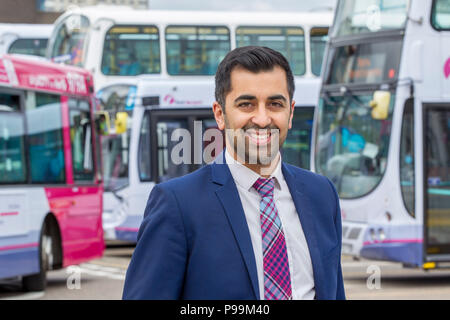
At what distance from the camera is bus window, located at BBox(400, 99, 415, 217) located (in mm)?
13820

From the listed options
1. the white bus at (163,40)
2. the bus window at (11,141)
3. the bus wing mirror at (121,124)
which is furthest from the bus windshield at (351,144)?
the white bus at (163,40)

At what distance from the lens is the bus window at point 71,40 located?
21.5 meters

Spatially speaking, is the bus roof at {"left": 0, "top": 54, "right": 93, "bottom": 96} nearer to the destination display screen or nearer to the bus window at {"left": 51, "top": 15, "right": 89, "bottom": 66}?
the destination display screen

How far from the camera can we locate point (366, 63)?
14.5 m

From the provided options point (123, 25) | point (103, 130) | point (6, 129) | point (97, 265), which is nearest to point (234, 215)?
point (6, 129)

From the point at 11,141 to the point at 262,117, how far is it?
396 inches

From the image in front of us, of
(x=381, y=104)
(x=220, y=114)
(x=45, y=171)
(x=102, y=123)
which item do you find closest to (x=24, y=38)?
(x=102, y=123)

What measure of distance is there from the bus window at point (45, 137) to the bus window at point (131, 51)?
710 centimetres

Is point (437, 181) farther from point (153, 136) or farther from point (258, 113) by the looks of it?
point (258, 113)

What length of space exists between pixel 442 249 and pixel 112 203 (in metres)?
7.76

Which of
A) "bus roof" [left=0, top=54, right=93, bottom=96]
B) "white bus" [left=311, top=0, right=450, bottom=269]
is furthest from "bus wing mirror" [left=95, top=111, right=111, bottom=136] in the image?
"white bus" [left=311, top=0, right=450, bottom=269]

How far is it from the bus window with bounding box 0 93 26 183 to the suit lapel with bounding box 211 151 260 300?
984 cm
